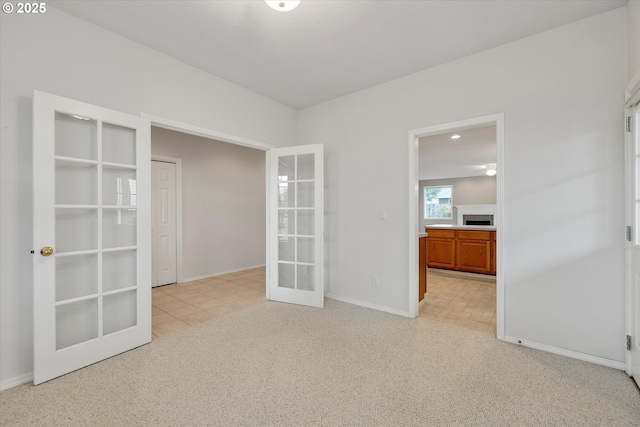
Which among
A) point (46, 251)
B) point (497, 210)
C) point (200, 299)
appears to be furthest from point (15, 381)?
point (497, 210)

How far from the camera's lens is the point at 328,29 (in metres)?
2.33

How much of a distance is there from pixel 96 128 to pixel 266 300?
8.70ft

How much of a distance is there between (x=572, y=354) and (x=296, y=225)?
2.93 m

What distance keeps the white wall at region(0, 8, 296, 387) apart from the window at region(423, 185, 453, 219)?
976 cm

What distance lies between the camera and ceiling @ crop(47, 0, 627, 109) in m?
2.07

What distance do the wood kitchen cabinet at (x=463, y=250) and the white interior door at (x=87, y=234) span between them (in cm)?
510

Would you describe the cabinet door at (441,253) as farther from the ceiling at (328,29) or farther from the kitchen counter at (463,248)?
the ceiling at (328,29)

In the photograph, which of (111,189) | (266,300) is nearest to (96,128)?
(111,189)

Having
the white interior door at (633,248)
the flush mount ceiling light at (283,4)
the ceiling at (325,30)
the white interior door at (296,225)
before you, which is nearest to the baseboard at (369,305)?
the white interior door at (296,225)

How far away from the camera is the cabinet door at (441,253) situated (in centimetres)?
546

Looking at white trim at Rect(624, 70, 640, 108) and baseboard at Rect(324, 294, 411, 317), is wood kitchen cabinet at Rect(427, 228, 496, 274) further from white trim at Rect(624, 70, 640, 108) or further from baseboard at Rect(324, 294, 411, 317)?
white trim at Rect(624, 70, 640, 108)

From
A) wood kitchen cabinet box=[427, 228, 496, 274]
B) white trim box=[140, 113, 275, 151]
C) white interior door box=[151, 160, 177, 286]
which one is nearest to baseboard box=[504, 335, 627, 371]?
wood kitchen cabinet box=[427, 228, 496, 274]

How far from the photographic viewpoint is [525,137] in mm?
2438

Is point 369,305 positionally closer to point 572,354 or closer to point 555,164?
point 572,354
